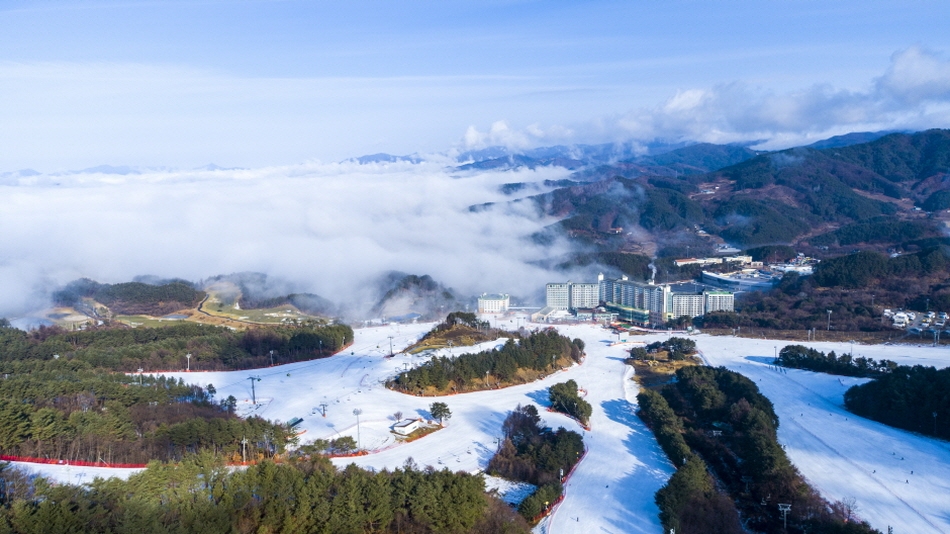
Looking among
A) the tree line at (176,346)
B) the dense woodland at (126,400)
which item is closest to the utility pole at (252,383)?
the dense woodland at (126,400)

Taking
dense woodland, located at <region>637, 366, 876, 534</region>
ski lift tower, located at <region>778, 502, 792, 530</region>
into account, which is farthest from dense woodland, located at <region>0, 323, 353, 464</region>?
ski lift tower, located at <region>778, 502, 792, 530</region>

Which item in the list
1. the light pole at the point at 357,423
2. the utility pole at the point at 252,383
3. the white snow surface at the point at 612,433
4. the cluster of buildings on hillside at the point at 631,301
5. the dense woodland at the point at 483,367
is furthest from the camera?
the cluster of buildings on hillside at the point at 631,301

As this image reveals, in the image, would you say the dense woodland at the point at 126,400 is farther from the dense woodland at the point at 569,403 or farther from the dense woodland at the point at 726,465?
the dense woodland at the point at 726,465

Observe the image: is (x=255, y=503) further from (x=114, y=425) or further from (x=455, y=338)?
(x=455, y=338)

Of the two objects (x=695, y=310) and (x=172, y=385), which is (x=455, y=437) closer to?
(x=172, y=385)

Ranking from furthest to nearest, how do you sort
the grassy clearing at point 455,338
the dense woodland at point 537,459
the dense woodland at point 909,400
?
the grassy clearing at point 455,338, the dense woodland at point 909,400, the dense woodland at point 537,459

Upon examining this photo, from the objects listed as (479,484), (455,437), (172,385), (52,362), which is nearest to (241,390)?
(172,385)

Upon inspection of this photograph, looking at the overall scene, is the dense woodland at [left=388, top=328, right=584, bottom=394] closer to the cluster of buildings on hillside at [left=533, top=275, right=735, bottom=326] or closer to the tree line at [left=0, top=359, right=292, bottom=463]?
the tree line at [left=0, top=359, right=292, bottom=463]
